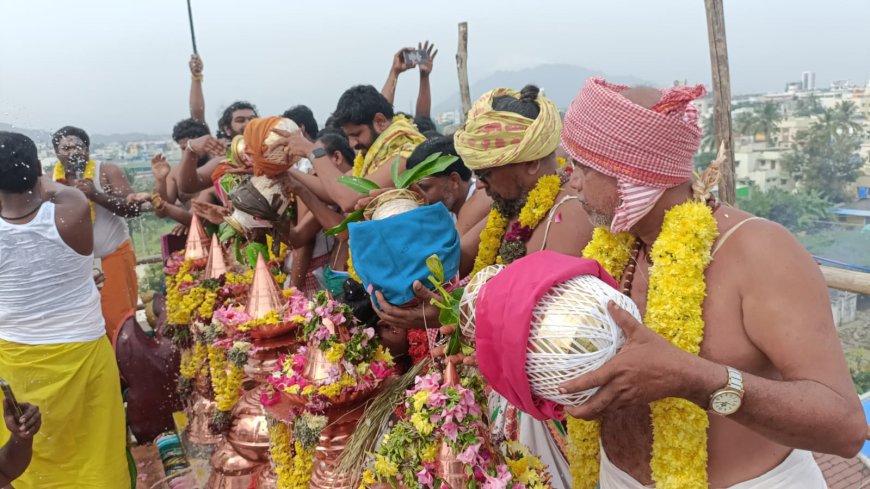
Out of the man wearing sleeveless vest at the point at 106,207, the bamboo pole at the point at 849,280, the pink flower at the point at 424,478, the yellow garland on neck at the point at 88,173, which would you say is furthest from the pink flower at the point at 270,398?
the yellow garland on neck at the point at 88,173

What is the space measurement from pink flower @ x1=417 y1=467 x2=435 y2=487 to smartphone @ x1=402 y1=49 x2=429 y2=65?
5.15m

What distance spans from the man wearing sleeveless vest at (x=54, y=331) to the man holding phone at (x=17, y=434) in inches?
24.2

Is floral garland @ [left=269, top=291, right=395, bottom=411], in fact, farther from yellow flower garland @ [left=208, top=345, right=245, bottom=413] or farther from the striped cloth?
yellow flower garland @ [left=208, top=345, right=245, bottom=413]

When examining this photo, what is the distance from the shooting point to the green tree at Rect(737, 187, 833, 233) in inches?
859

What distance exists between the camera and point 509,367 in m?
1.27

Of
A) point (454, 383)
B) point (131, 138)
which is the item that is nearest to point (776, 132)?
point (131, 138)

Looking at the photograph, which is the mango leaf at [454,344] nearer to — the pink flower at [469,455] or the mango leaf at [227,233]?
the pink flower at [469,455]

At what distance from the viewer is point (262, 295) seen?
290 cm

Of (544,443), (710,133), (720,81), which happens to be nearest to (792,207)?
(710,133)

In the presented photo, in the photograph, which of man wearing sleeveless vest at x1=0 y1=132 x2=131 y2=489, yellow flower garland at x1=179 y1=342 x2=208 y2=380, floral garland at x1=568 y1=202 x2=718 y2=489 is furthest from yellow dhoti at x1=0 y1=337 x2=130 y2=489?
floral garland at x1=568 y1=202 x2=718 y2=489

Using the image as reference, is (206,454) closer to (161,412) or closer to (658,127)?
(161,412)

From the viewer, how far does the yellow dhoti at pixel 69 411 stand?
362 cm

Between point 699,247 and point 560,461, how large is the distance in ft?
4.73

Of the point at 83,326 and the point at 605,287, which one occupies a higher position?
the point at 605,287
